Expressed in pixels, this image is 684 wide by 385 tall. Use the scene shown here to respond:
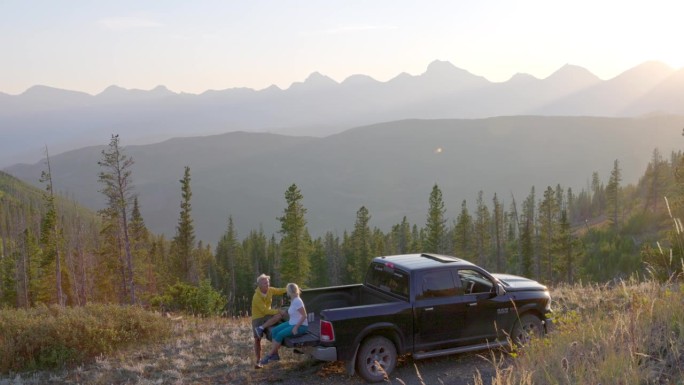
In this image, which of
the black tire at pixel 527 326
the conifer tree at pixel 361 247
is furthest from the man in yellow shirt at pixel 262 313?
the conifer tree at pixel 361 247

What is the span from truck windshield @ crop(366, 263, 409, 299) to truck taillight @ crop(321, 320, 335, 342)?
1712mm

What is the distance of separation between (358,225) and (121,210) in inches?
1572

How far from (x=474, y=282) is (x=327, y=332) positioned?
3.29 metres

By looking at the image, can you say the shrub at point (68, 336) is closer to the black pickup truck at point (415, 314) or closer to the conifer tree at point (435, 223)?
the black pickup truck at point (415, 314)

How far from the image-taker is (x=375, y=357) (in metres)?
9.48

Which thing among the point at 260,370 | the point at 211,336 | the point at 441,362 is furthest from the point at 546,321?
the point at 211,336

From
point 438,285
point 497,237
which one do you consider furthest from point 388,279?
point 497,237

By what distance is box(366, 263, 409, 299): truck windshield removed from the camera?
10.1m

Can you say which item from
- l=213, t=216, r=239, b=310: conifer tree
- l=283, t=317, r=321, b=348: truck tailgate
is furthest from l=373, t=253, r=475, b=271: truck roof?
l=213, t=216, r=239, b=310: conifer tree

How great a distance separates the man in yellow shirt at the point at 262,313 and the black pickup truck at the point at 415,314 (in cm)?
72

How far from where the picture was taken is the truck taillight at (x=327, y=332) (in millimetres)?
9081

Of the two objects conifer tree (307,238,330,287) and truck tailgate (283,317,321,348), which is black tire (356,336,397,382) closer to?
truck tailgate (283,317,321,348)

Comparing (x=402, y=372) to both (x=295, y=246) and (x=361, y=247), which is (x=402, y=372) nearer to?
(x=295, y=246)

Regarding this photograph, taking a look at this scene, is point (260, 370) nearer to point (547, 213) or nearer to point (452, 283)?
point (452, 283)
